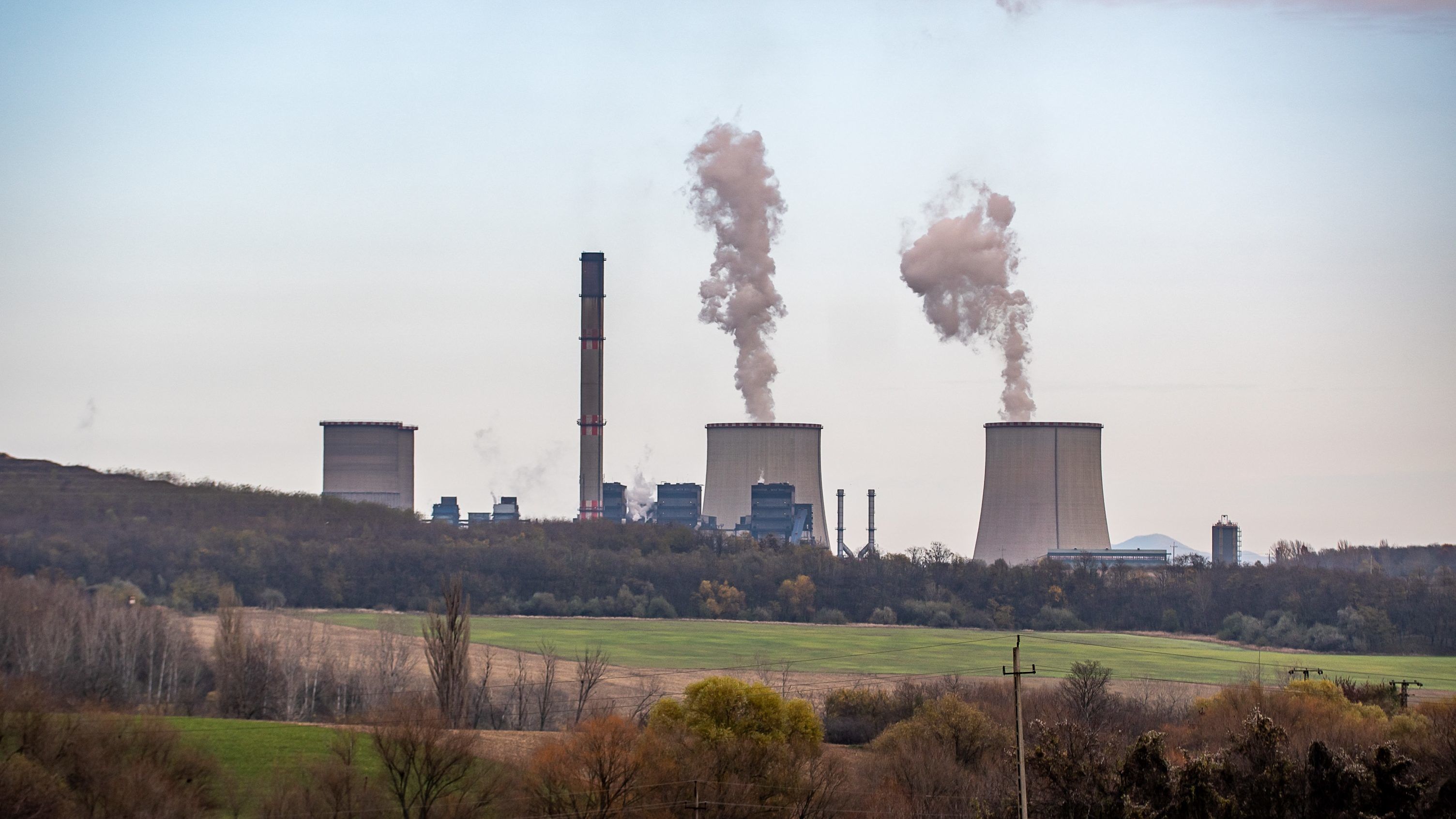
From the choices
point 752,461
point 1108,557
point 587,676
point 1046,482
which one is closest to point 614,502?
point 752,461

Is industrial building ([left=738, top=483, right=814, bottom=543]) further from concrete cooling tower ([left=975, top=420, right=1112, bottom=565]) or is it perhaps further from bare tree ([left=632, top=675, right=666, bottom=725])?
bare tree ([left=632, top=675, right=666, bottom=725])

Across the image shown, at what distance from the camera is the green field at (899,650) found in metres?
45.9

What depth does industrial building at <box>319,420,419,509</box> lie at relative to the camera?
68062 millimetres

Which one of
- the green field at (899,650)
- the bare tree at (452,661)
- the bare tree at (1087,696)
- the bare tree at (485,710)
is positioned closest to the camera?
the bare tree at (452,661)

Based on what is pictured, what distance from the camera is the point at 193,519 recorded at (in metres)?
67.1

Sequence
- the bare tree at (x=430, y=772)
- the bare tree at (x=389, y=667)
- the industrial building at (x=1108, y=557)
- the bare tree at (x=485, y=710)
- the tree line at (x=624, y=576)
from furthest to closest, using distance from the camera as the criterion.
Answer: the tree line at (x=624, y=576) → the industrial building at (x=1108, y=557) → the bare tree at (x=389, y=667) → the bare tree at (x=485, y=710) → the bare tree at (x=430, y=772)

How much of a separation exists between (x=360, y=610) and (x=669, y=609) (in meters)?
12.3

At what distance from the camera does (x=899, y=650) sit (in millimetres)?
52219

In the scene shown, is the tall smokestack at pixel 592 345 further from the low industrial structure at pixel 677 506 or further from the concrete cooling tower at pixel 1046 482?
the concrete cooling tower at pixel 1046 482

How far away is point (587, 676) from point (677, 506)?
40942mm

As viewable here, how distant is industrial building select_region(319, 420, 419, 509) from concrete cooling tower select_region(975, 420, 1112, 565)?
28.5m

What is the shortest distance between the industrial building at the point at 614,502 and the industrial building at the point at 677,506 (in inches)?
72.6

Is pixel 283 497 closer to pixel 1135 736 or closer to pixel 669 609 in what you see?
pixel 669 609

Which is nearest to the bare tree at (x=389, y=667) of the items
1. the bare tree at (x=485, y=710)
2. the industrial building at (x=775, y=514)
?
the bare tree at (x=485, y=710)
